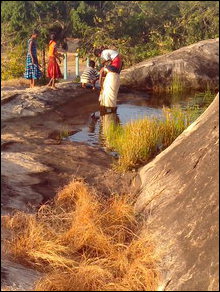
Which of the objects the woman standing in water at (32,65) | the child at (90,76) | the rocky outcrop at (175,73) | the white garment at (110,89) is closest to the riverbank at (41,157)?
the white garment at (110,89)

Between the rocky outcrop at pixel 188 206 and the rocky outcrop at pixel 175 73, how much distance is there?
8.02m

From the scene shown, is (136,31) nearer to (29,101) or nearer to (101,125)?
(29,101)

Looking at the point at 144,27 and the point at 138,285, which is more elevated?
the point at 144,27

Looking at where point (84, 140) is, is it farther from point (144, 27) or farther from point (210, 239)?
point (144, 27)

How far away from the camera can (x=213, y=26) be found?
18062 millimetres

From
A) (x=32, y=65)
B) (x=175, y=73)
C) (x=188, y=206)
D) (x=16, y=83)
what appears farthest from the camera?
(x=175, y=73)

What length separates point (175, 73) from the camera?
14648 mm

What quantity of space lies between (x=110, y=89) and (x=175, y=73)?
4256 mm

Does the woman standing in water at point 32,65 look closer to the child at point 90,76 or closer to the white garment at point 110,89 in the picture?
the child at point 90,76

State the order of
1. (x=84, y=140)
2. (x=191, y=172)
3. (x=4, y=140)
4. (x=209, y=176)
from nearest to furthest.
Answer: (x=209, y=176) → (x=191, y=172) → (x=4, y=140) → (x=84, y=140)

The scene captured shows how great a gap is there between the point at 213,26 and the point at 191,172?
537 inches

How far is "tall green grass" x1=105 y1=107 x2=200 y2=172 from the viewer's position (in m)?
7.66

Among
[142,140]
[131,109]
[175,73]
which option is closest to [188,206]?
[142,140]

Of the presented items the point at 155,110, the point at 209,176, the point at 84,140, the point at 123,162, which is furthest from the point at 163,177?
the point at 155,110
